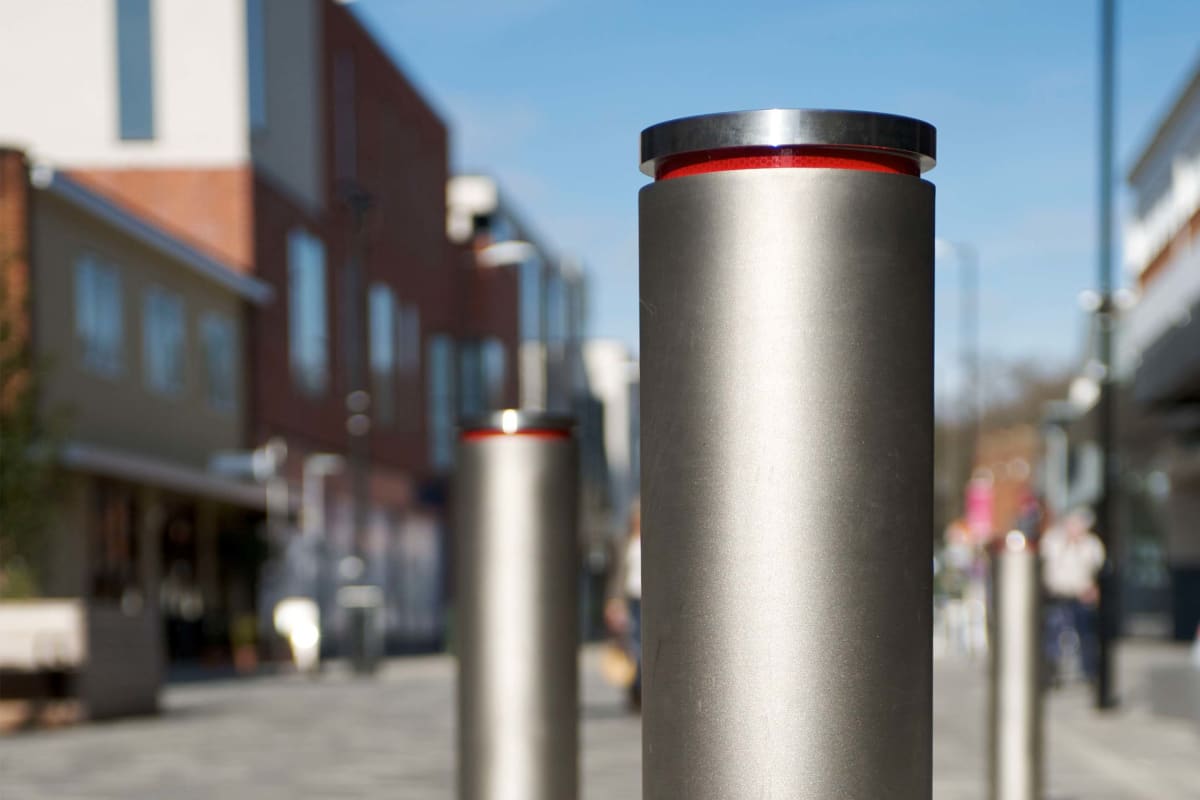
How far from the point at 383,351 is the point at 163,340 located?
631 inches

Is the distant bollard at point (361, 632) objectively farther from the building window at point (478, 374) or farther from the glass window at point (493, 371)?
the glass window at point (493, 371)

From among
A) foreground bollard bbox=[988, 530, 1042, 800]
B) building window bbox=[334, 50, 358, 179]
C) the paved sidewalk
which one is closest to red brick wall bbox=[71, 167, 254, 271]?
building window bbox=[334, 50, 358, 179]

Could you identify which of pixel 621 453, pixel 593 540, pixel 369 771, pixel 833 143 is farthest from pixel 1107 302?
pixel 621 453

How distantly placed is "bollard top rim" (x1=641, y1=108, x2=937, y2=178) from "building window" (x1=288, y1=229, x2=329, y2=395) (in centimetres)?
3741

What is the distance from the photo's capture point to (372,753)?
13.2 m

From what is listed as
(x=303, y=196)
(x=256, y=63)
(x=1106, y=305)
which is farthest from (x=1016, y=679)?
(x=303, y=196)

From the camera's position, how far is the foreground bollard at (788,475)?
2707mm

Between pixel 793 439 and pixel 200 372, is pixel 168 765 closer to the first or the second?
pixel 793 439

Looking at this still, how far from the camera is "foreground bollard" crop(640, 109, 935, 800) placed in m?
2.71

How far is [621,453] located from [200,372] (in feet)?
195

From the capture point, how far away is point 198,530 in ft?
113

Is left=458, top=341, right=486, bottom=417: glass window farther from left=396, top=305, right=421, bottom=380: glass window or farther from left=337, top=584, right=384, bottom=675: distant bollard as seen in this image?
left=337, top=584, right=384, bottom=675: distant bollard

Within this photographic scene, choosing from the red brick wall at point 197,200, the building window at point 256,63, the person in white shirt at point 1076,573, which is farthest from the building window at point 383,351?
the person in white shirt at point 1076,573

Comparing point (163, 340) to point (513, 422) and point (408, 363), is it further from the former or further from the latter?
point (513, 422)
